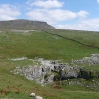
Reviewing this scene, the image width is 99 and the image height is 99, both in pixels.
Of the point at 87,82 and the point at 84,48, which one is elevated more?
the point at 84,48

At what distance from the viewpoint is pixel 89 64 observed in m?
61.7

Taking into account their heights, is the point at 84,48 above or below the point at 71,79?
above

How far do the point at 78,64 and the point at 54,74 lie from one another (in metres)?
8.23

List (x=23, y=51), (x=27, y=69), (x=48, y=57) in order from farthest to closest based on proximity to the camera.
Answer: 1. (x=23, y=51)
2. (x=48, y=57)
3. (x=27, y=69)

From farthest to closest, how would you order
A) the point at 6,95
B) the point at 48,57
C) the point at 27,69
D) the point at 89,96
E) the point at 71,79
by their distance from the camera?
the point at 48,57 < the point at 71,79 < the point at 27,69 < the point at 89,96 < the point at 6,95

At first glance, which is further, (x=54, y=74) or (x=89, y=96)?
(x=54, y=74)

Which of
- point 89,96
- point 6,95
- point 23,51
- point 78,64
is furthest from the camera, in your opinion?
point 23,51

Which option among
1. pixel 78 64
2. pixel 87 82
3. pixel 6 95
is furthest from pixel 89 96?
pixel 78 64

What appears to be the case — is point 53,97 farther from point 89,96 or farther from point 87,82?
point 87,82

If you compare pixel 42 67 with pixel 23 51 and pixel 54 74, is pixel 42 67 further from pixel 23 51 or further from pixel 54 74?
pixel 23 51

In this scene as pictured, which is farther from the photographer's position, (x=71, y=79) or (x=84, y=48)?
(x=84, y=48)

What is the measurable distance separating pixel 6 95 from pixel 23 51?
46252mm

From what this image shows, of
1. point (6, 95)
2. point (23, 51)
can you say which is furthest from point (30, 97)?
point (23, 51)

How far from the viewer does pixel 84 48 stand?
8544cm
